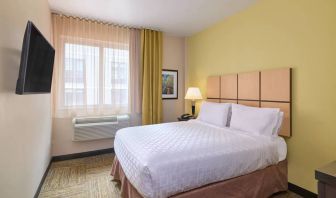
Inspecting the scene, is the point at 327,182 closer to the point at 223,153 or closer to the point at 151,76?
the point at 223,153

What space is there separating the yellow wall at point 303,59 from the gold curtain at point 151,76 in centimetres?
183

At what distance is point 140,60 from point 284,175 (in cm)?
326

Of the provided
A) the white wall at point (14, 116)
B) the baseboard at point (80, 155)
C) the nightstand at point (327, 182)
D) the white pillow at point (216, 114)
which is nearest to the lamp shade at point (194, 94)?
the white pillow at point (216, 114)

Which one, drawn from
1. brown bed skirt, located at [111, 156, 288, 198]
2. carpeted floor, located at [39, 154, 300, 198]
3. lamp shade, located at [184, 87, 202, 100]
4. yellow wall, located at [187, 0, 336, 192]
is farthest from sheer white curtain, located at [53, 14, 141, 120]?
yellow wall, located at [187, 0, 336, 192]

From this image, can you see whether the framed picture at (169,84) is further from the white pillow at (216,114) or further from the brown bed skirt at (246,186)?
the brown bed skirt at (246,186)

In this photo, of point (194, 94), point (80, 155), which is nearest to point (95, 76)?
point (80, 155)

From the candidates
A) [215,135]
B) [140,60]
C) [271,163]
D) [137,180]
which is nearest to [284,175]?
[271,163]

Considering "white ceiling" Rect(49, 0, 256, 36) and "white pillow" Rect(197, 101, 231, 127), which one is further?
"white pillow" Rect(197, 101, 231, 127)

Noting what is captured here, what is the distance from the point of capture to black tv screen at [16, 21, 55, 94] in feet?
4.25

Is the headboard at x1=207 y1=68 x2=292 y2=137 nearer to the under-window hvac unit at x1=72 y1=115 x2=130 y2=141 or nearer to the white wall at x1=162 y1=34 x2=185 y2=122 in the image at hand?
the white wall at x1=162 y1=34 x2=185 y2=122

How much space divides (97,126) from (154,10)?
2.40m

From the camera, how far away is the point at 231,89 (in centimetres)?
327

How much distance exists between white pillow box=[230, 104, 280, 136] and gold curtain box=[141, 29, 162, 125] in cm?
185

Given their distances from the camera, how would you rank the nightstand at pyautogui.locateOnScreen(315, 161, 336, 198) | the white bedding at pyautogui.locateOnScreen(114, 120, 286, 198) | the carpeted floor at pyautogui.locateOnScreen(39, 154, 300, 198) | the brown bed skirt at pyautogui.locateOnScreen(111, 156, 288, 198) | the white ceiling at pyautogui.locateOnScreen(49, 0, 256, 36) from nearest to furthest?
1. the nightstand at pyautogui.locateOnScreen(315, 161, 336, 198)
2. the white bedding at pyautogui.locateOnScreen(114, 120, 286, 198)
3. the brown bed skirt at pyautogui.locateOnScreen(111, 156, 288, 198)
4. the carpeted floor at pyautogui.locateOnScreen(39, 154, 300, 198)
5. the white ceiling at pyautogui.locateOnScreen(49, 0, 256, 36)
